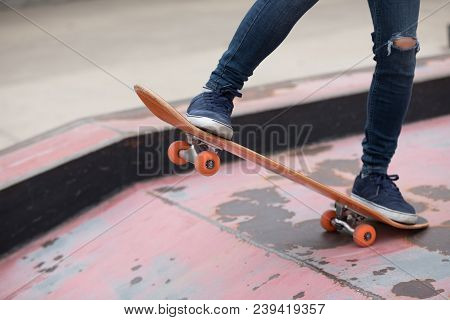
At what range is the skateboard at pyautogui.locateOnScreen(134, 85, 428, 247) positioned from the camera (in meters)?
2.23

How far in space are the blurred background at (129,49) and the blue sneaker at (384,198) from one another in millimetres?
2422

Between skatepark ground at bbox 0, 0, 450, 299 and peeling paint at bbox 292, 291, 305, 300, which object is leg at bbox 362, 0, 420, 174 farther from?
peeling paint at bbox 292, 291, 305, 300

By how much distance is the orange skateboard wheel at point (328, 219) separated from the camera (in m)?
2.49

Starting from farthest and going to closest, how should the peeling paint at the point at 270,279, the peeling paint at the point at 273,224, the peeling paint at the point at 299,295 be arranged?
the peeling paint at the point at 273,224, the peeling paint at the point at 270,279, the peeling paint at the point at 299,295

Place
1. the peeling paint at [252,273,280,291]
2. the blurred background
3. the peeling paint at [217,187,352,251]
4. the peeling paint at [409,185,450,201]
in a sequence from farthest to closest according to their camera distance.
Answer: the blurred background → the peeling paint at [409,185,450,201] → the peeling paint at [217,187,352,251] → the peeling paint at [252,273,280,291]

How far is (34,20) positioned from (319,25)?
261 cm

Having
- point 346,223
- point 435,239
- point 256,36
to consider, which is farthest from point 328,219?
point 256,36

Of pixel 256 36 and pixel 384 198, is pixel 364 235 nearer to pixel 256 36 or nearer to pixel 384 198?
pixel 384 198

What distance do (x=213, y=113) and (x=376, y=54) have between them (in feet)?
1.68

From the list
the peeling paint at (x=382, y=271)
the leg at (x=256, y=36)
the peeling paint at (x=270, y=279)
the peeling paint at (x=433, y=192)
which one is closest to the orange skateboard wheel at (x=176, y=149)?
the leg at (x=256, y=36)

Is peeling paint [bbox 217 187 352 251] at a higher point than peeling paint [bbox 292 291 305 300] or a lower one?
higher

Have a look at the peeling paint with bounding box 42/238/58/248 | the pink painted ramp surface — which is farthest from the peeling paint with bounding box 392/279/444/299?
the peeling paint with bounding box 42/238/58/248

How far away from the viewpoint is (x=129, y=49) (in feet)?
20.7

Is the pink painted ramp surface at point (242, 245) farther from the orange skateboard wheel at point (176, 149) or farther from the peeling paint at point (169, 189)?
the orange skateboard wheel at point (176, 149)
